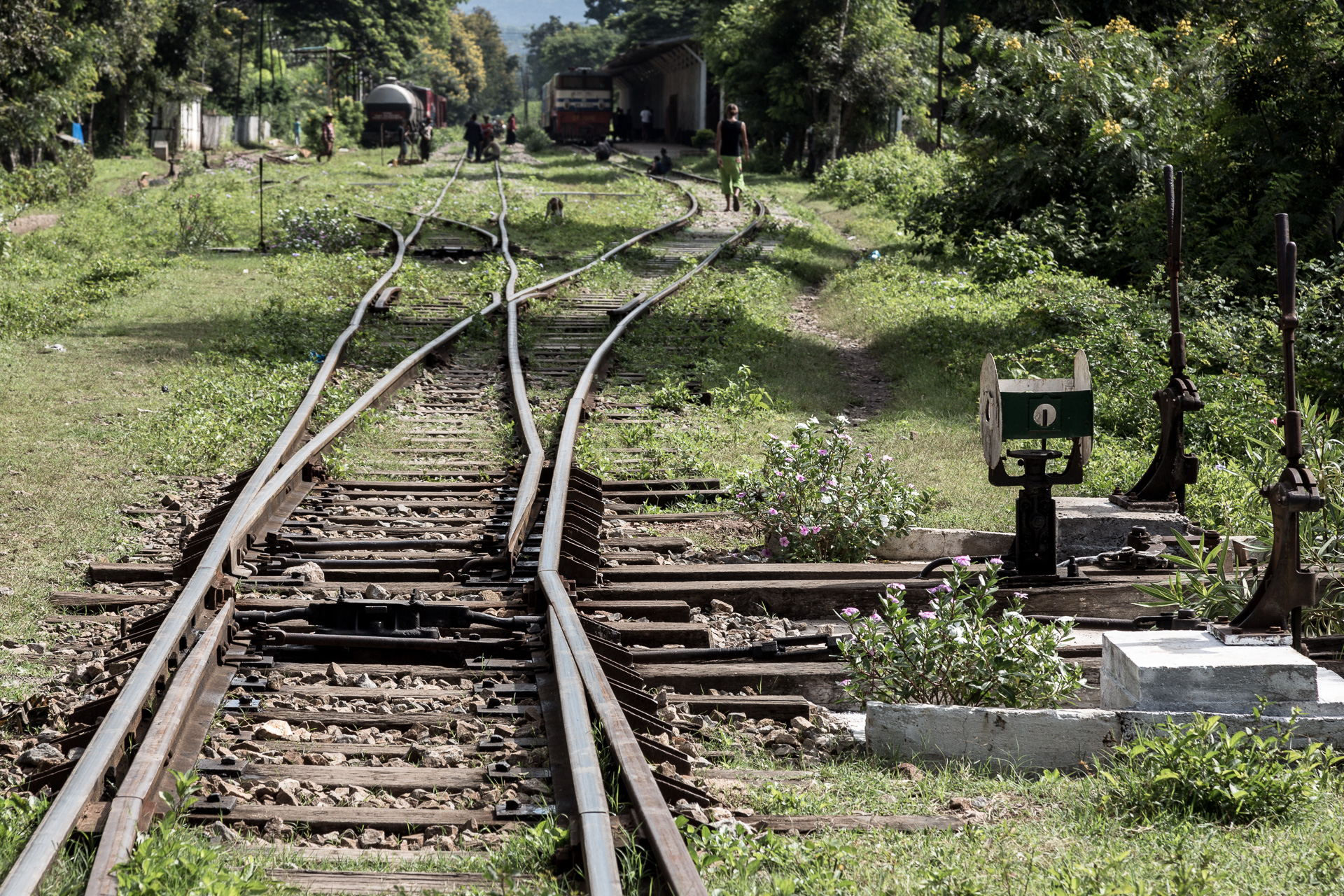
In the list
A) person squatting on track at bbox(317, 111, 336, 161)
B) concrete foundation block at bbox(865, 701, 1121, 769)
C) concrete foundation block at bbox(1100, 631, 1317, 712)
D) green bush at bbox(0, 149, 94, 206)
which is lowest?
concrete foundation block at bbox(865, 701, 1121, 769)

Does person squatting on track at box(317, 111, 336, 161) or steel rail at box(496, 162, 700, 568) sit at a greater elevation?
person squatting on track at box(317, 111, 336, 161)

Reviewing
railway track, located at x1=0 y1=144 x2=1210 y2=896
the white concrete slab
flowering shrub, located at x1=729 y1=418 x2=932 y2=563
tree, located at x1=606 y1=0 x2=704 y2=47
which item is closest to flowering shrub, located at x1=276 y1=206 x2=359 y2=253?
railway track, located at x1=0 y1=144 x2=1210 y2=896

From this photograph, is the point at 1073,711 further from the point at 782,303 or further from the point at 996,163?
the point at 996,163

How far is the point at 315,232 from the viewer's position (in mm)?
18828

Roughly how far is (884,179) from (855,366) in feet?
62.8

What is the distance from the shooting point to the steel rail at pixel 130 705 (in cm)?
312

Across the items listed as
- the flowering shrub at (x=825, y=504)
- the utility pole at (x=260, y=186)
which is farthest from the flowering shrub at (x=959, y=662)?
the utility pole at (x=260, y=186)

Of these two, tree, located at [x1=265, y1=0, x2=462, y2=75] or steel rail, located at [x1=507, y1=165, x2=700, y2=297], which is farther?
tree, located at [x1=265, y1=0, x2=462, y2=75]

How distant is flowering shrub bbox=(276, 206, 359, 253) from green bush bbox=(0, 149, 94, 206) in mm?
4922

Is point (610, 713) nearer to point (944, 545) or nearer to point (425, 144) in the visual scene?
point (944, 545)

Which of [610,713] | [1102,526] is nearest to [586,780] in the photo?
[610,713]

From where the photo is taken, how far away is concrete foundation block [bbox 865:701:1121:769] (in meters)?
4.34

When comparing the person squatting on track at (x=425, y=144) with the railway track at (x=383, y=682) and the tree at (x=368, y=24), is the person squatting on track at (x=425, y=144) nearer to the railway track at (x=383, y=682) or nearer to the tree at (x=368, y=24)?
the tree at (x=368, y=24)

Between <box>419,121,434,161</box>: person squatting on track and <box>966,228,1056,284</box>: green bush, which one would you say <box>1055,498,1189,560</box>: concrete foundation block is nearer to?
<box>966,228,1056,284</box>: green bush
